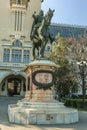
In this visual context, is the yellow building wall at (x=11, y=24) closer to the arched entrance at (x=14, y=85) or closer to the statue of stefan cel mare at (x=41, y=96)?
the arched entrance at (x=14, y=85)

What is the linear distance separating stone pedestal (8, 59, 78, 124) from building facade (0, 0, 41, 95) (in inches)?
1683

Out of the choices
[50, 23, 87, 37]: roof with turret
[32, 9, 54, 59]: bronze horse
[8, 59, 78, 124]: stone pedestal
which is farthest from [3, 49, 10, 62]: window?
[8, 59, 78, 124]: stone pedestal

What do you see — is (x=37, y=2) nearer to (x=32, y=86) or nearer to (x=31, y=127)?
(x=32, y=86)

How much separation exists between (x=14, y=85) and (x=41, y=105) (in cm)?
4800

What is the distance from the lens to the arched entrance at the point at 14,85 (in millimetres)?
66550

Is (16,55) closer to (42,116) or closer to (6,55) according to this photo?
(6,55)

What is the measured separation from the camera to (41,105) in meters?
19.7

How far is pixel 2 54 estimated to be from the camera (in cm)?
6656

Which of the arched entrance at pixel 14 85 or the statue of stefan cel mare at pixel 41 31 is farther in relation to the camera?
the arched entrance at pixel 14 85

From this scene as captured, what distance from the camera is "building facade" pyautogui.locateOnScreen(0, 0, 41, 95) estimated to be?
215 ft

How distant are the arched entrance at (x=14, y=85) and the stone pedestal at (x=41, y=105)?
146 feet

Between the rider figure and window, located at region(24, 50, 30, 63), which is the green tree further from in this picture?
window, located at region(24, 50, 30, 63)

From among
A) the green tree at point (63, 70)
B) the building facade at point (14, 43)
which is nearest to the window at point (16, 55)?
the building facade at point (14, 43)

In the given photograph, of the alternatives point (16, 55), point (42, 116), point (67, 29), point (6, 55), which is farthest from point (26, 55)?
point (42, 116)
